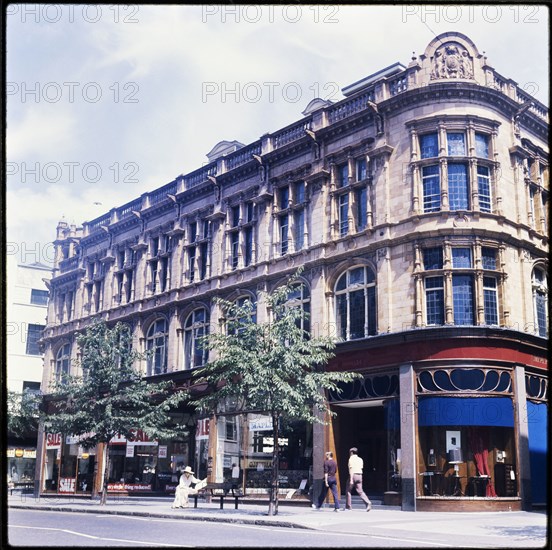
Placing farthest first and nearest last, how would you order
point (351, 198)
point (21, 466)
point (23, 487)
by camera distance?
point (21, 466)
point (23, 487)
point (351, 198)

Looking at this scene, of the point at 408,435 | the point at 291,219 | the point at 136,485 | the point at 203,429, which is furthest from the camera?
the point at 136,485

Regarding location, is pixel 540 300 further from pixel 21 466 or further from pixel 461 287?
A: pixel 21 466

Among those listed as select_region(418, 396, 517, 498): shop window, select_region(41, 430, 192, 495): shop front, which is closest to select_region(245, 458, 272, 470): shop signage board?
select_region(41, 430, 192, 495): shop front

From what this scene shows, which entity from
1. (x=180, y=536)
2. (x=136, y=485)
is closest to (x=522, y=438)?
(x=180, y=536)

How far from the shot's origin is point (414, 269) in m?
27.3

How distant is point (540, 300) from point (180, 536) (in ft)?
62.3

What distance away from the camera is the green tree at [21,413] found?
45.6m

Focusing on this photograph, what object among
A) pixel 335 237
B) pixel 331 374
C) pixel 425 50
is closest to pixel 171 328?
pixel 335 237

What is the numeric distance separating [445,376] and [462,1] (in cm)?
1847

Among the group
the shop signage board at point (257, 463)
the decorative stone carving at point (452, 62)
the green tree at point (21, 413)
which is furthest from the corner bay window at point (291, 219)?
the green tree at point (21, 413)

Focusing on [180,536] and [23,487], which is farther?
[23,487]

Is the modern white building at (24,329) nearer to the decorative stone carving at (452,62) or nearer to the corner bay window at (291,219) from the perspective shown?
the corner bay window at (291,219)

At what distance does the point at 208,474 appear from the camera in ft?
109

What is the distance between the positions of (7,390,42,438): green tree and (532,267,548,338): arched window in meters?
28.6
